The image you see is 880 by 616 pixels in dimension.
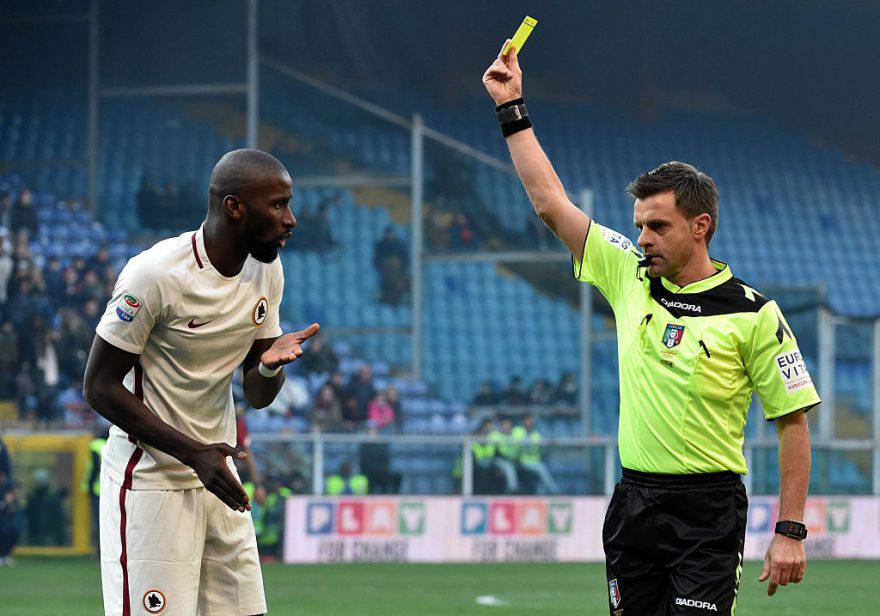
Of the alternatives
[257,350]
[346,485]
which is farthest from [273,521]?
[257,350]

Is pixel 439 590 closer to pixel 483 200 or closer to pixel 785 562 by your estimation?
pixel 785 562

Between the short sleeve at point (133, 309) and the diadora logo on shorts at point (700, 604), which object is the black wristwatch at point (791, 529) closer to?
the diadora logo on shorts at point (700, 604)

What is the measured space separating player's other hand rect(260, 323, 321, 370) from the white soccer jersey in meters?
0.14

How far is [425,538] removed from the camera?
44.4 feet

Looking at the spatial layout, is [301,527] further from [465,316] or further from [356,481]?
[465,316]

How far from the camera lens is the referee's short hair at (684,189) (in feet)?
12.6

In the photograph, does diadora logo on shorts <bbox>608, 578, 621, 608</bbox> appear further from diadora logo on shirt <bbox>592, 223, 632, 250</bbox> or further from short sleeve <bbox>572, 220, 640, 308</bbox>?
diadora logo on shirt <bbox>592, 223, 632, 250</bbox>

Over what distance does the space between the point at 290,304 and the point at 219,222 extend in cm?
1635

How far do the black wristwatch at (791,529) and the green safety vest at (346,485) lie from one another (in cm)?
1012

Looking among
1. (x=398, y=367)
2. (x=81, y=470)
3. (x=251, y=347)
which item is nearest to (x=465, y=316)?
(x=398, y=367)

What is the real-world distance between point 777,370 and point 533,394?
13873 millimetres

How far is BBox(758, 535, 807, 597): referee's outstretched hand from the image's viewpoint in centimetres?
367

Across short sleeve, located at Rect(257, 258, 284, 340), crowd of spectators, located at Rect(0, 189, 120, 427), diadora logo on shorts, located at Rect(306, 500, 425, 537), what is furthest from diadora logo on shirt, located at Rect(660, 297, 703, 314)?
crowd of spectators, located at Rect(0, 189, 120, 427)

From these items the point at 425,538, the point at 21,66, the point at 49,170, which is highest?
the point at 21,66
